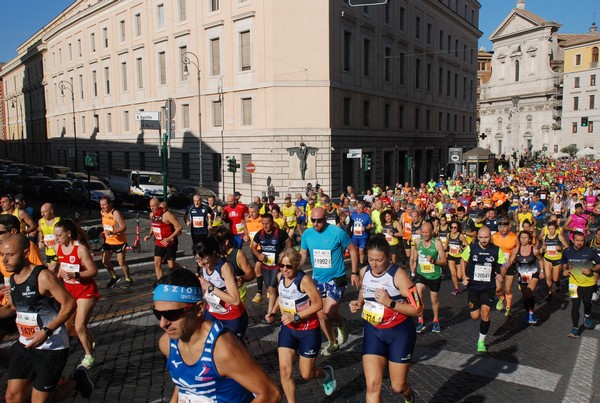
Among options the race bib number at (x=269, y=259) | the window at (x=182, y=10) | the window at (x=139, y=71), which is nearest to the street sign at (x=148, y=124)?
the race bib number at (x=269, y=259)

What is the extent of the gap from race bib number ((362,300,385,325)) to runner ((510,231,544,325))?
5087 millimetres

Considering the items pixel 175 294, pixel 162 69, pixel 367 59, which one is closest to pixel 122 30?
pixel 162 69

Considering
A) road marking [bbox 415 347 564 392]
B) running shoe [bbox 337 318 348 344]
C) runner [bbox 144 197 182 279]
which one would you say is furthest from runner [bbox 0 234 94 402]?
runner [bbox 144 197 182 279]

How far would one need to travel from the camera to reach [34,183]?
33.0 meters

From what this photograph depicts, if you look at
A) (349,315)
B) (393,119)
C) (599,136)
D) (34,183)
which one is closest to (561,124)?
(599,136)

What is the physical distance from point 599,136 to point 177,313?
85.3m

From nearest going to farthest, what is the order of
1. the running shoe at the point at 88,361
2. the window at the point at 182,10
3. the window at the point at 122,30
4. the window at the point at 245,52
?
1. the running shoe at the point at 88,361
2. the window at the point at 245,52
3. the window at the point at 182,10
4. the window at the point at 122,30

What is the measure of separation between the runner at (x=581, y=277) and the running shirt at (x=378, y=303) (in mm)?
4744

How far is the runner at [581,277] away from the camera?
8367 millimetres

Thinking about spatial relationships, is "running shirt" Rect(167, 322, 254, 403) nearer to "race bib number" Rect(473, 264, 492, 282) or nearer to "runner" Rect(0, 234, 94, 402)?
"runner" Rect(0, 234, 94, 402)

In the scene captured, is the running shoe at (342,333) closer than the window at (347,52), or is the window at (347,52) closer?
the running shoe at (342,333)

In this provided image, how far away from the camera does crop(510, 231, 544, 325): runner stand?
29.4 feet

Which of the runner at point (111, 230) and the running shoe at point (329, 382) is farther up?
the runner at point (111, 230)

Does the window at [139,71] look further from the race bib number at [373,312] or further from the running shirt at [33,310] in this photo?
the race bib number at [373,312]
